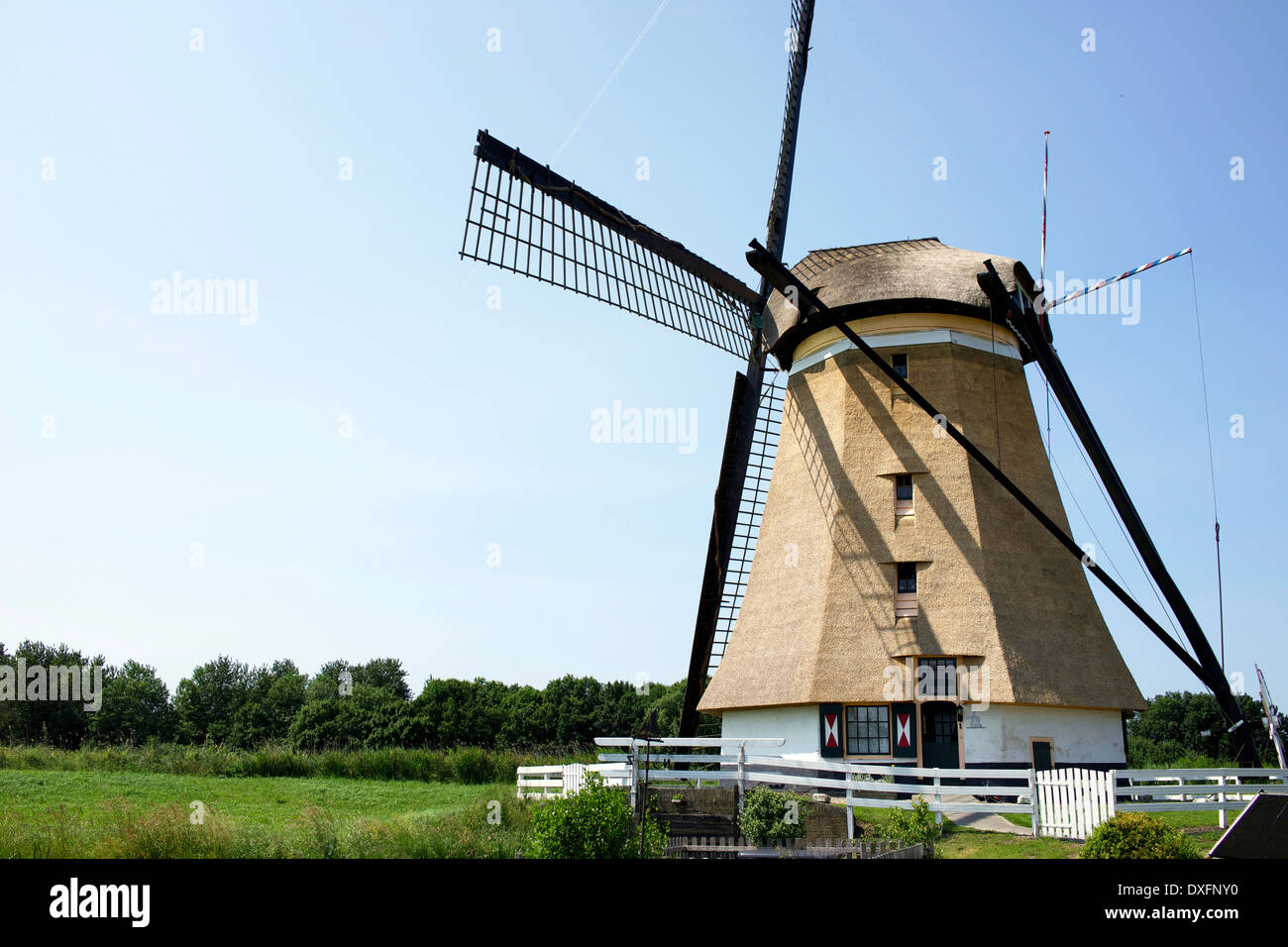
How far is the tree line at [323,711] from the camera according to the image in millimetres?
52781

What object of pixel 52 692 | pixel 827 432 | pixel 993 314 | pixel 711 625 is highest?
pixel 993 314

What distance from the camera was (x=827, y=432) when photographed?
1914 cm

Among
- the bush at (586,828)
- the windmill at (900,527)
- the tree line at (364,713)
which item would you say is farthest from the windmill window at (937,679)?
the tree line at (364,713)

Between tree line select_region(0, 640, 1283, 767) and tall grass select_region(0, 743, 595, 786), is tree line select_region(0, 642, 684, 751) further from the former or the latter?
tall grass select_region(0, 743, 595, 786)

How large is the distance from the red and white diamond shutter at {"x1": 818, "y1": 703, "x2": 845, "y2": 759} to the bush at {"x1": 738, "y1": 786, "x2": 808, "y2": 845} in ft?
11.2

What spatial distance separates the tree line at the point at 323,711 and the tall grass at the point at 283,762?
2846cm

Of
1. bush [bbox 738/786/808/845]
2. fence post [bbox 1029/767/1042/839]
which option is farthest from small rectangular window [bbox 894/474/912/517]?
bush [bbox 738/786/808/845]

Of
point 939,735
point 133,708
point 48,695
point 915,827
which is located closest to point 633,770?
point 915,827

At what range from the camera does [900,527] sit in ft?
58.8

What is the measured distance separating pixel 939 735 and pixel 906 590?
8.28ft
